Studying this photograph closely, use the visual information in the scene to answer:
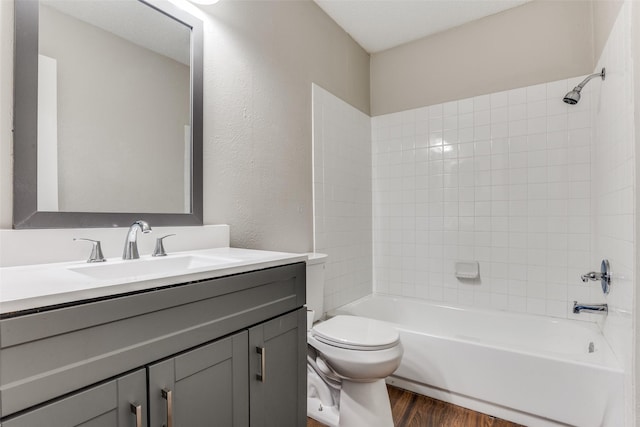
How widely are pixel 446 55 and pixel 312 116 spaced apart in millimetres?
1240

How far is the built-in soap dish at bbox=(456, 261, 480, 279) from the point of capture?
2.37m

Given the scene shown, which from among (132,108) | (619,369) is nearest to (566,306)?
(619,369)

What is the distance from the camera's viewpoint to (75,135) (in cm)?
107

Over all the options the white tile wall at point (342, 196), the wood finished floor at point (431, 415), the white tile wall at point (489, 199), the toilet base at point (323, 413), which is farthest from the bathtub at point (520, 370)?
the toilet base at point (323, 413)

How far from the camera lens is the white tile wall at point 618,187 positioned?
131 centimetres

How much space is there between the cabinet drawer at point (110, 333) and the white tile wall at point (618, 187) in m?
1.50

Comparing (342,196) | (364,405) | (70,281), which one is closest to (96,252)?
(70,281)

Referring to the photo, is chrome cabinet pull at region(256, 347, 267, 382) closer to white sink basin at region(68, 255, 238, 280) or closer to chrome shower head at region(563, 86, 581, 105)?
white sink basin at region(68, 255, 238, 280)

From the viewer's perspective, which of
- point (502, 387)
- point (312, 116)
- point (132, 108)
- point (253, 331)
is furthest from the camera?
point (312, 116)

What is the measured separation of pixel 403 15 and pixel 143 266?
7.62ft

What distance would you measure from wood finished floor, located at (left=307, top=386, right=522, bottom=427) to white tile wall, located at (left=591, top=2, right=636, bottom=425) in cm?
60

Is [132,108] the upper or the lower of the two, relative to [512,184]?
upper

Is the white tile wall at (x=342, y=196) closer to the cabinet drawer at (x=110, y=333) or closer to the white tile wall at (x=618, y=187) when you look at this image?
the cabinet drawer at (x=110, y=333)

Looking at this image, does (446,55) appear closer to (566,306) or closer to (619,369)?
(566,306)
